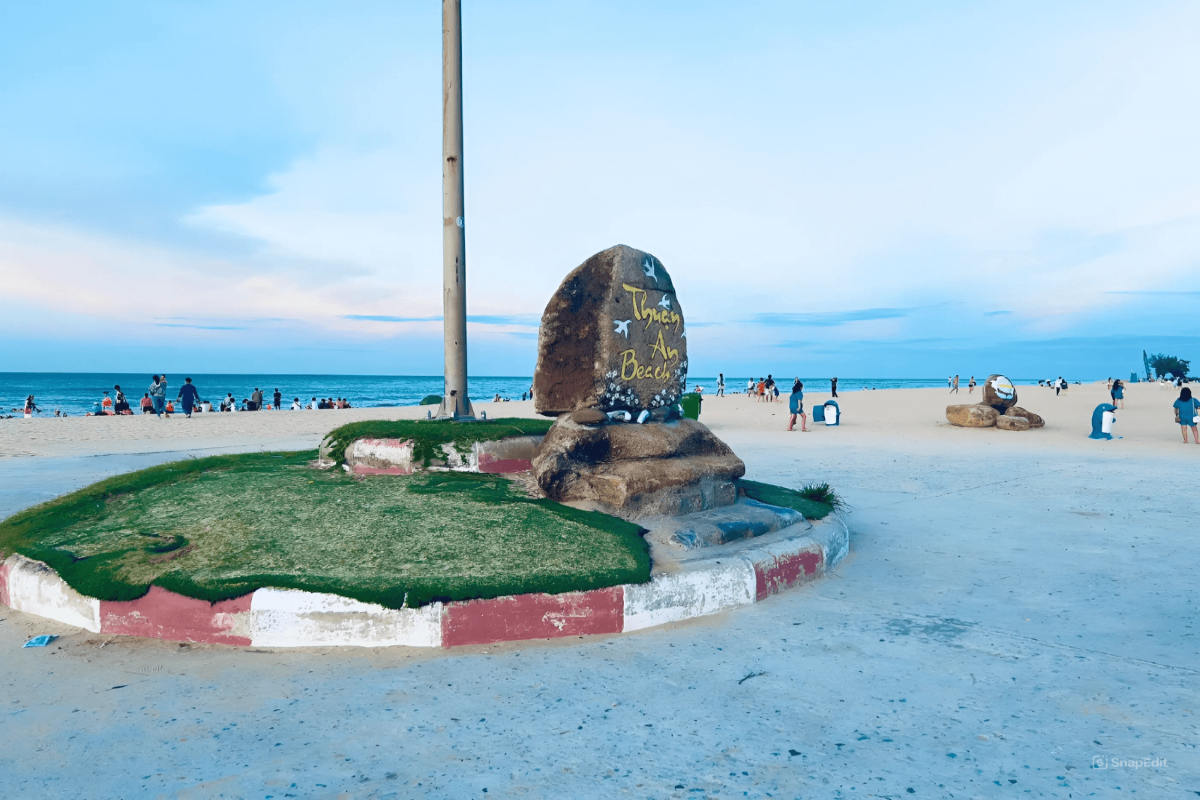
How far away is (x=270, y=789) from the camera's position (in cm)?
253

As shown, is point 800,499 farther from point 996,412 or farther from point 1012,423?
point 996,412

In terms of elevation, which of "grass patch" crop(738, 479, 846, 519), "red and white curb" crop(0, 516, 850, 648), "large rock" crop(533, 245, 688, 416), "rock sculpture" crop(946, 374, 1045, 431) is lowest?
"red and white curb" crop(0, 516, 850, 648)

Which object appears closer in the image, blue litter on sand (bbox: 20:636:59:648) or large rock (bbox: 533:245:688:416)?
blue litter on sand (bbox: 20:636:59:648)

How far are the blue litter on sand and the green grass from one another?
314 mm

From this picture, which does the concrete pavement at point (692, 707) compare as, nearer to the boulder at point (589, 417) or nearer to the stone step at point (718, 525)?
the stone step at point (718, 525)

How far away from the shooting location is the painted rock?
64.4ft

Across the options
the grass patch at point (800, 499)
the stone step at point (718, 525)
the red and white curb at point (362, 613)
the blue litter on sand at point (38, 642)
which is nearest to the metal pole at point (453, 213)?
the grass patch at point (800, 499)

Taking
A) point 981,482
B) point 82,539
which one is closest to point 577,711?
point 82,539

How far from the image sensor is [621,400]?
6371 mm

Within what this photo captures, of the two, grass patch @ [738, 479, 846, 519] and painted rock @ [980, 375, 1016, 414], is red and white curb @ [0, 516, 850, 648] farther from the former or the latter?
painted rock @ [980, 375, 1016, 414]

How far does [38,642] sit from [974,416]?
2040cm

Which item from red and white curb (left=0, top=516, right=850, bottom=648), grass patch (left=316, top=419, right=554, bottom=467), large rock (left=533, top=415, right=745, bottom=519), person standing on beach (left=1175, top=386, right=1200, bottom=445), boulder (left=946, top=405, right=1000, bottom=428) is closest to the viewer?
red and white curb (left=0, top=516, right=850, bottom=648)

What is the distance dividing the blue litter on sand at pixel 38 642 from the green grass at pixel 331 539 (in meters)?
0.31

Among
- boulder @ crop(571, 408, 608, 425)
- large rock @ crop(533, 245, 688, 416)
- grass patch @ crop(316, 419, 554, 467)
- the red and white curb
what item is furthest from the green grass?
large rock @ crop(533, 245, 688, 416)
